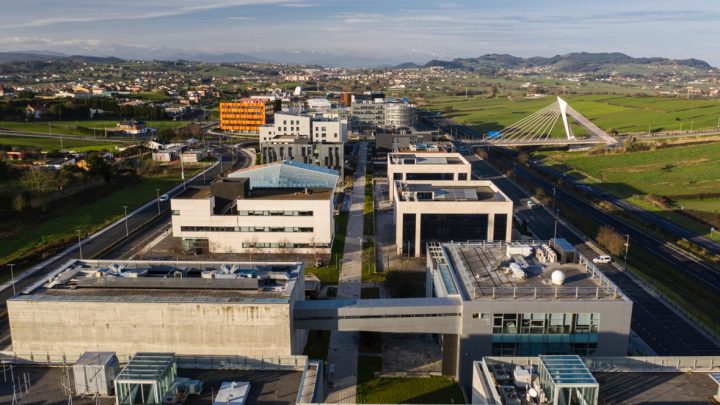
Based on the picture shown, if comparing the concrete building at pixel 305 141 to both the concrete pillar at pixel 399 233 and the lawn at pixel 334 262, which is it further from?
the concrete pillar at pixel 399 233

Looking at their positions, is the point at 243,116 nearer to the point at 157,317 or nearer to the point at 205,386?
the point at 157,317

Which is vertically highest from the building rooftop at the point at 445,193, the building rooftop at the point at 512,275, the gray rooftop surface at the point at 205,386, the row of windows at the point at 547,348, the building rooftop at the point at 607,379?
the building rooftop at the point at 445,193

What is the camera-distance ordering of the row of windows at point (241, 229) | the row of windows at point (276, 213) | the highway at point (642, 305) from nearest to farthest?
the highway at point (642, 305) → the row of windows at point (276, 213) → the row of windows at point (241, 229)

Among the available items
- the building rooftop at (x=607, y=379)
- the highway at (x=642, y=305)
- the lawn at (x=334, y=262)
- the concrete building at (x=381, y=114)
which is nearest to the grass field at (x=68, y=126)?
the concrete building at (x=381, y=114)

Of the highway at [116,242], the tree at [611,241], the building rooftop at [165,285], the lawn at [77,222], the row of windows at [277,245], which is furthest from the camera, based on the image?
the lawn at [77,222]

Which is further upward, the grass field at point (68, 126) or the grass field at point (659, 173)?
the grass field at point (68, 126)

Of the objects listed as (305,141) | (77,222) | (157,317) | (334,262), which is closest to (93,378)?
(157,317)

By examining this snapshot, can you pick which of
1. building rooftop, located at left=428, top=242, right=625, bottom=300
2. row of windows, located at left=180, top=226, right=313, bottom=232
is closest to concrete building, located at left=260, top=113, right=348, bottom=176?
row of windows, located at left=180, top=226, right=313, bottom=232
